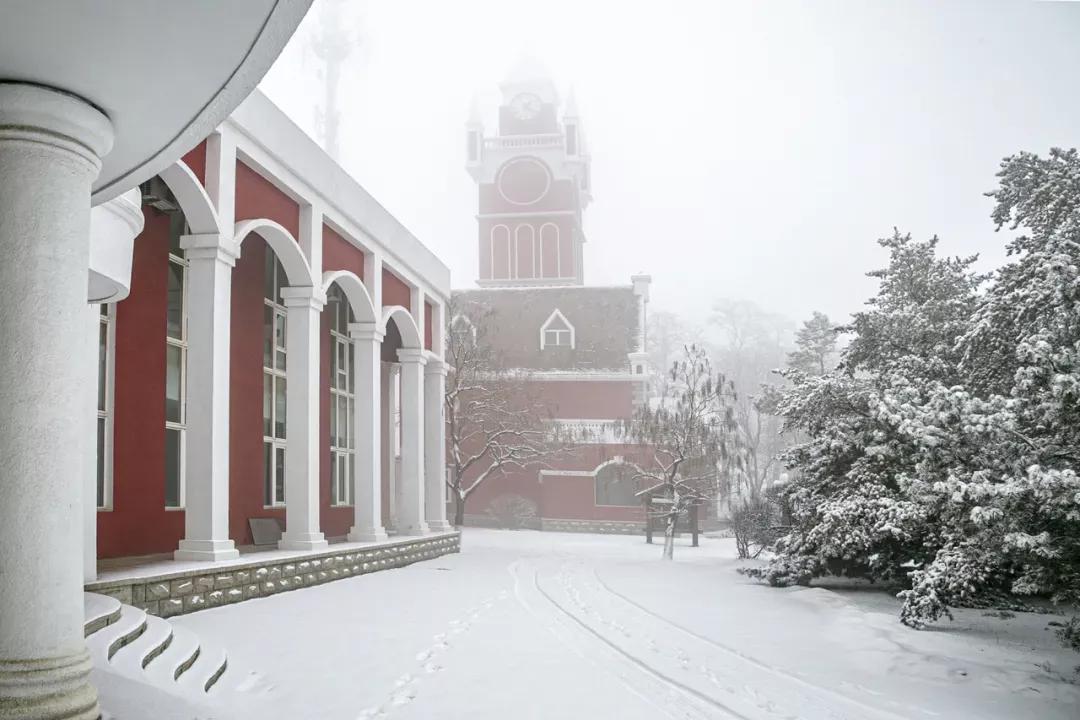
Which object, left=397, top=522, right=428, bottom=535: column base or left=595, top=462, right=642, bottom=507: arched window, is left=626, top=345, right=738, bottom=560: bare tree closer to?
left=397, top=522, right=428, bottom=535: column base

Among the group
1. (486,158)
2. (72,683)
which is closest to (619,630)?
(72,683)

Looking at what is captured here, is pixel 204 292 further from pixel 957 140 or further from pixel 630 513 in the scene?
pixel 957 140

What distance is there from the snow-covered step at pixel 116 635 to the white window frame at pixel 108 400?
12.5 feet

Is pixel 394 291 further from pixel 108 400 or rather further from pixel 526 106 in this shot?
pixel 526 106

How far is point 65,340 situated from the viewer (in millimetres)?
4039

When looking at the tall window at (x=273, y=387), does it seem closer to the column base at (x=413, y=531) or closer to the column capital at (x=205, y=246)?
the column base at (x=413, y=531)

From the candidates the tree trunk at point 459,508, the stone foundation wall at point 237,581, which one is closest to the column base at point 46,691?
the stone foundation wall at point 237,581

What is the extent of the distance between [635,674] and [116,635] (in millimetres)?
3588

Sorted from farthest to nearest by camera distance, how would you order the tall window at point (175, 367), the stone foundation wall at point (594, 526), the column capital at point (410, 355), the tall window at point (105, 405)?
the stone foundation wall at point (594, 526) < the column capital at point (410, 355) < the tall window at point (175, 367) < the tall window at point (105, 405)

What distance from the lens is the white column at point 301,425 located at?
11844mm

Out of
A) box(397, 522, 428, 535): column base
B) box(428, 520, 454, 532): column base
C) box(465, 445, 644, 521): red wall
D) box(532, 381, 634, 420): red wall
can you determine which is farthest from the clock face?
box(397, 522, 428, 535): column base

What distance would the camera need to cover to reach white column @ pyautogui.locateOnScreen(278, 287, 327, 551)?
11844 millimetres

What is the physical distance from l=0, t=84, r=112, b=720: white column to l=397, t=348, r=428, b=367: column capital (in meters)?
13.0

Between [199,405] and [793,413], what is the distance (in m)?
8.28
